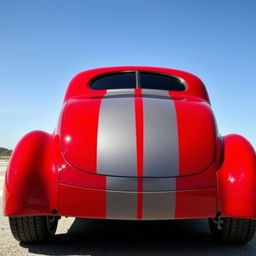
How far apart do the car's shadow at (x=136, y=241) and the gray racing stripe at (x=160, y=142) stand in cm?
66

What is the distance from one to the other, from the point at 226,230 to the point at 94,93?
1.88 metres

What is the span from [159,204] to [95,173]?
53 cm

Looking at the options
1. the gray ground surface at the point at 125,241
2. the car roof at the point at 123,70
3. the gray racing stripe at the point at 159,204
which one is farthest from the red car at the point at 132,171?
the car roof at the point at 123,70

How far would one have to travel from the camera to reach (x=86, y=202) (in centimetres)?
307

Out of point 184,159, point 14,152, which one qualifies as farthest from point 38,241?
point 184,159

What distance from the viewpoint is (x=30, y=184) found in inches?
125

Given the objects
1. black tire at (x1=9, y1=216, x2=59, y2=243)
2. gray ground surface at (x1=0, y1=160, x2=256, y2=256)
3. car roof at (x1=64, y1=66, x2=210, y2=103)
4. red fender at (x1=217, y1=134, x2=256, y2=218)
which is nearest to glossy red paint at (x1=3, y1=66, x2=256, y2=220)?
red fender at (x1=217, y1=134, x2=256, y2=218)

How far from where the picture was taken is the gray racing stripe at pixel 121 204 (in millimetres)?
3031

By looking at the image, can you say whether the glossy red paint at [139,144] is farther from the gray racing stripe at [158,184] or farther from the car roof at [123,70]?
the car roof at [123,70]

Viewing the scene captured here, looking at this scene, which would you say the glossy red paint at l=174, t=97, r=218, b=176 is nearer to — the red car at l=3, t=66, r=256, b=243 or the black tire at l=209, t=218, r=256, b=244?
the red car at l=3, t=66, r=256, b=243

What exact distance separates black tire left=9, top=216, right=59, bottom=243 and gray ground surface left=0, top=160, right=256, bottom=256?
0.06 meters

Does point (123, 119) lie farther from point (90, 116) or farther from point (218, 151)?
point (218, 151)

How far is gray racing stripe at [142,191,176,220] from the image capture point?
3.03 m

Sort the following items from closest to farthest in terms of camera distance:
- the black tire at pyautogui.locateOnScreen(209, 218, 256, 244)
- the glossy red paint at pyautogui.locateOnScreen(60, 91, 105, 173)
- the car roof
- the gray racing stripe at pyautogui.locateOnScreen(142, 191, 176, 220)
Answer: the gray racing stripe at pyautogui.locateOnScreen(142, 191, 176, 220), the glossy red paint at pyautogui.locateOnScreen(60, 91, 105, 173), the black tire at pyautogui.locateOnScreen(209, 218, 256, 244), the car roof
